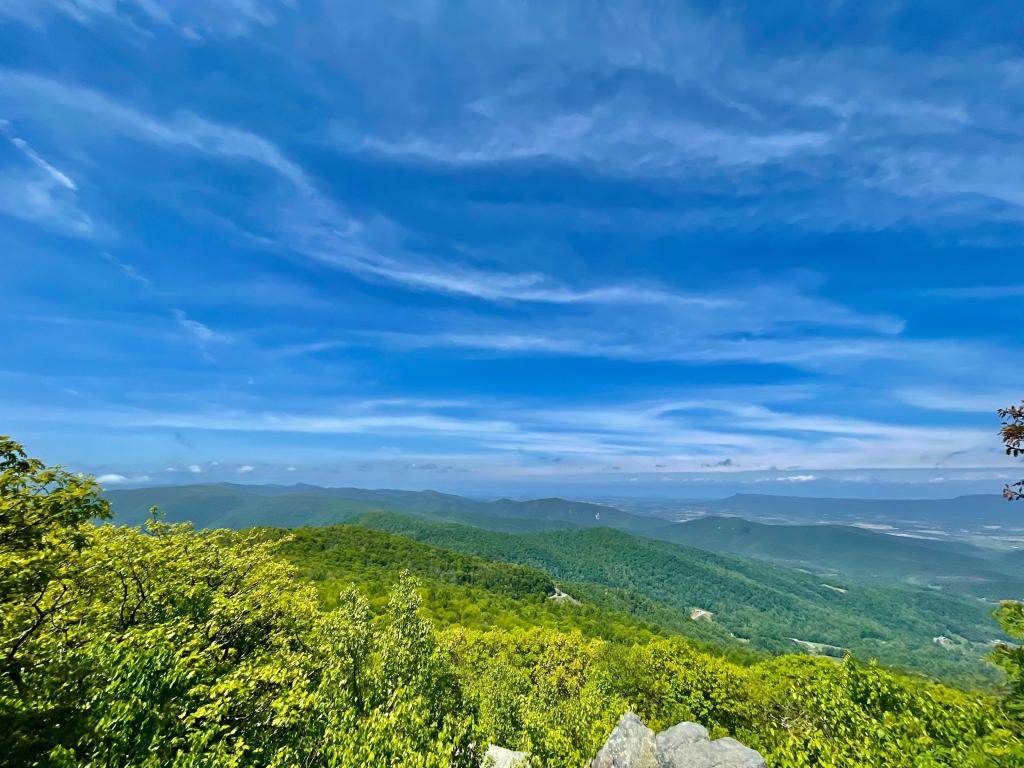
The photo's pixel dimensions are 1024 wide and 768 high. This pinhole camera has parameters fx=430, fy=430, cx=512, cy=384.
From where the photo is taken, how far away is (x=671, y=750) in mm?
30344

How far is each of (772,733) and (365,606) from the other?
41.9 metres

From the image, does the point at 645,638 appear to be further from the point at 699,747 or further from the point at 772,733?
the point at 699,747

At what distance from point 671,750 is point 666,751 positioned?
0.38 m

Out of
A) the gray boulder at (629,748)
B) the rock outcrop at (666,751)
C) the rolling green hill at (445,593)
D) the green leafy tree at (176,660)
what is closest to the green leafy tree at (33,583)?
the green leafy tree at (176,660)

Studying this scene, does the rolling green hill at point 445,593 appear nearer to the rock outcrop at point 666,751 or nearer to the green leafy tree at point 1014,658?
the rock outcrop at point 666,751

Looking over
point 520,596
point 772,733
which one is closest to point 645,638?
point 520,596

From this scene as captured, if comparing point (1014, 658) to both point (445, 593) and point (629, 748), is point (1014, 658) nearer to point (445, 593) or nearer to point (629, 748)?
point (629, 748)

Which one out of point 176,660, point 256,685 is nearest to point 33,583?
point 176,660

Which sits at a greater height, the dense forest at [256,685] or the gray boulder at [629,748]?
the dense forest at [256,685]

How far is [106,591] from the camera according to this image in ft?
80.8

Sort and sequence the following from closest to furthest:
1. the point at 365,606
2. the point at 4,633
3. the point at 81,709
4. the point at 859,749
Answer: the point at 81,709 < the point at 4,633 < the point at 859,749 < the point at 365,606

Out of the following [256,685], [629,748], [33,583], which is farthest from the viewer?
[629,748]

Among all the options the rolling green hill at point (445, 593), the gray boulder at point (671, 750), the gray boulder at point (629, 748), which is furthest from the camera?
the rolling green hill at point (445, 593)

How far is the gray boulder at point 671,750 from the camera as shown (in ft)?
90.4
